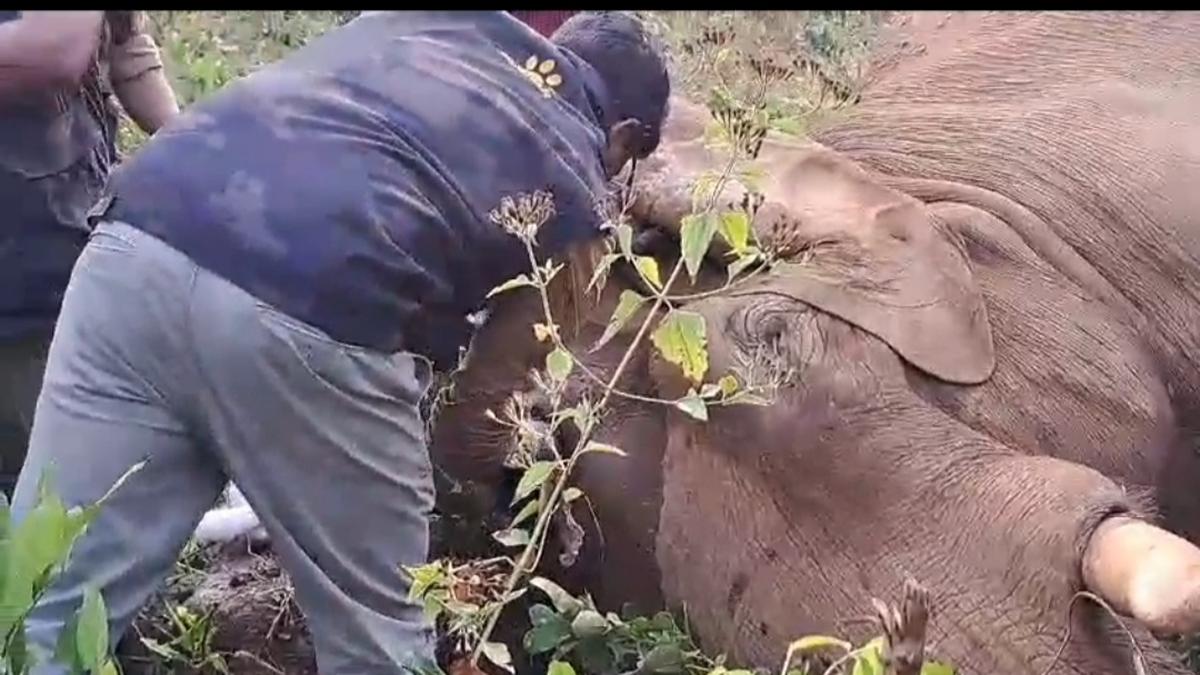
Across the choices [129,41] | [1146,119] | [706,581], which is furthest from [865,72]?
[706,581]

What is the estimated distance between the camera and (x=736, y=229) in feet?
7.25

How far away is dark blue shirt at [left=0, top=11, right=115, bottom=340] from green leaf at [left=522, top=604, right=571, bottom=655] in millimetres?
892

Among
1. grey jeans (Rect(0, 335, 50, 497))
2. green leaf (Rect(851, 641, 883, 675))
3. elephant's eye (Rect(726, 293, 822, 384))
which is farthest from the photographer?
grey jeans (Rect(0, 335, 50, 497))

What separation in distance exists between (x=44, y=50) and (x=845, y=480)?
1.19 meters

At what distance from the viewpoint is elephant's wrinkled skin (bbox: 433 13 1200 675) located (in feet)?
7.34

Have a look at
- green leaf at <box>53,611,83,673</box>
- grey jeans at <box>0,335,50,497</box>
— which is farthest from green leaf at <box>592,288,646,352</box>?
grey jeans at <box>0,335,50,497</box>

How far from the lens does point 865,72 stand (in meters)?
3.84

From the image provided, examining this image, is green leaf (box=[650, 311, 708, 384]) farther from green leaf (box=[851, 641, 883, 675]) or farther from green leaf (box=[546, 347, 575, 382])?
green leaf (box=[851, 641, 883, 675])

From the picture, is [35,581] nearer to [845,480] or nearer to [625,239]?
[625,239]

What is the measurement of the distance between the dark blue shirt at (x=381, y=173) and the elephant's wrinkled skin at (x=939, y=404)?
0.25 meters

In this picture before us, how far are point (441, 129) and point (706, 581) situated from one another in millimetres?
596

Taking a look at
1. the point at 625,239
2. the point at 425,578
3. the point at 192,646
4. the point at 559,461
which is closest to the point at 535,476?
the point at 559,461

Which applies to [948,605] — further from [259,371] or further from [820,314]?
[259,371]

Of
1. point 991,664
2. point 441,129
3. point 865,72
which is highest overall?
point 441,129
